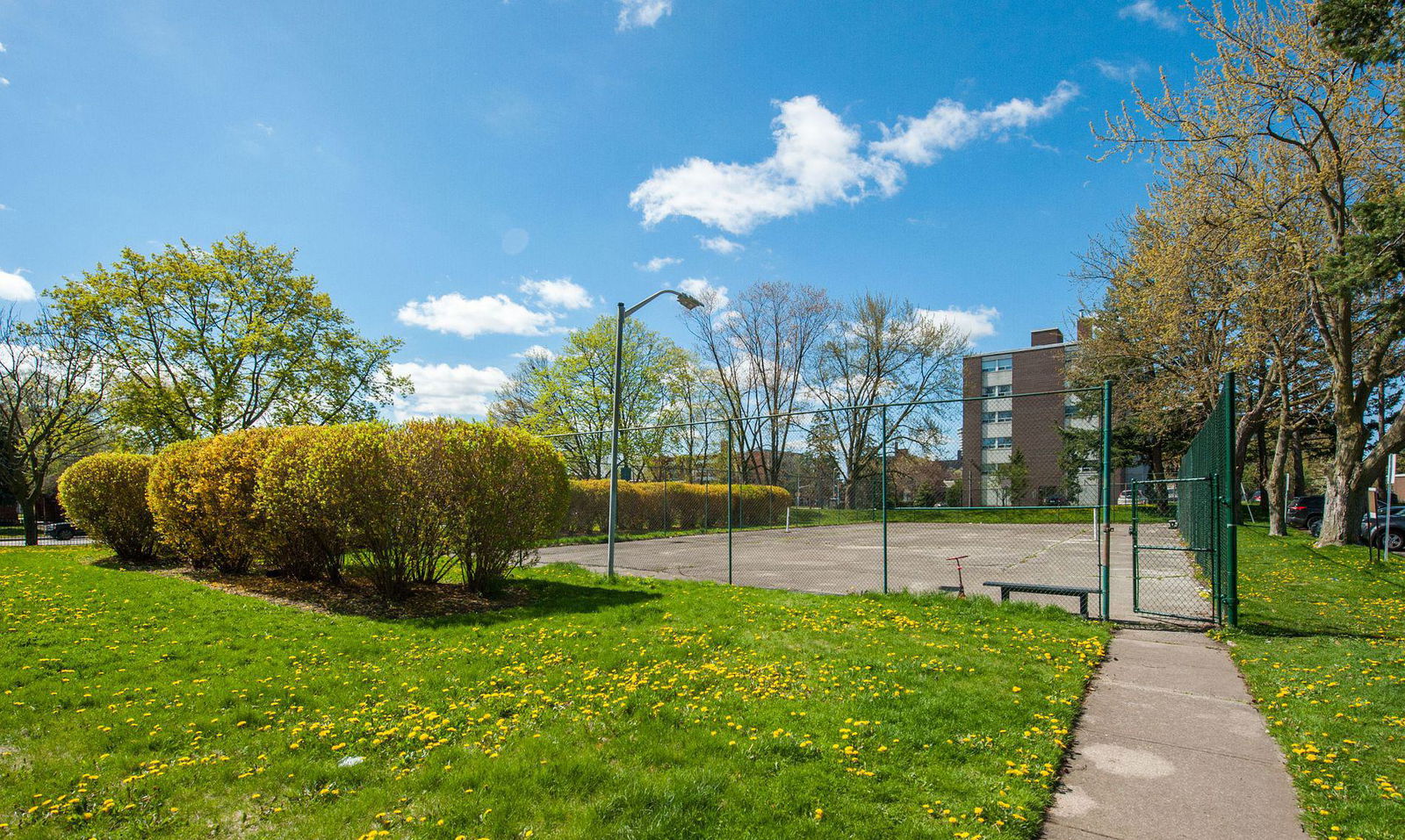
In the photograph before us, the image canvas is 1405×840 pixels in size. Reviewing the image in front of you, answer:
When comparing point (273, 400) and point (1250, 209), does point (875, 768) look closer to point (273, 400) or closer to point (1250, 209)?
point (1250, 209)

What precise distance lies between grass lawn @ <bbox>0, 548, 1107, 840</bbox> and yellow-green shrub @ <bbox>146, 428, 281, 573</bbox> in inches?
108

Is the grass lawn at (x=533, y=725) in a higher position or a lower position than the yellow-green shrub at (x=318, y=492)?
lower

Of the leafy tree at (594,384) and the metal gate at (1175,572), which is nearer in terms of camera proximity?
the metal gate at (1175,572)

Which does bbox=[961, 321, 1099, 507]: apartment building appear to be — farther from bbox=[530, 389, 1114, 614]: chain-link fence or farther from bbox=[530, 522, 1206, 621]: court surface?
bbox=[530, 522, 1206, 621]: court surface

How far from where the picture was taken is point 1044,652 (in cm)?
636

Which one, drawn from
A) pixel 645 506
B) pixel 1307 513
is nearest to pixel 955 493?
pixel 645 506

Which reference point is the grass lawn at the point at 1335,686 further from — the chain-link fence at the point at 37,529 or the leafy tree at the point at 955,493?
the chain-link fence at the point at 37,529

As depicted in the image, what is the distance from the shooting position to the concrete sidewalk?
3234mm

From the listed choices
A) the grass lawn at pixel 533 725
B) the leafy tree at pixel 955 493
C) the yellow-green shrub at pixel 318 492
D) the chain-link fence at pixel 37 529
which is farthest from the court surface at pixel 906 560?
the chain-link fence at pixel 37 529

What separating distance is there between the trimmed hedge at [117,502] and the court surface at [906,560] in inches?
322

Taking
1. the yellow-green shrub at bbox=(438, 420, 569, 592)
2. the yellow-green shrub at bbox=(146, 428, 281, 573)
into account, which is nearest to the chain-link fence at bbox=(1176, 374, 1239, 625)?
the yellow-green shrub at bbox=(438, 420, 569, 592)

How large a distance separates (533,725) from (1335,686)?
20.3 feet

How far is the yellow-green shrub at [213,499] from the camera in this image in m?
10.5

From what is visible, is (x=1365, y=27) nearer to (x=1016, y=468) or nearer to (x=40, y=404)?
(x=1016, y=468)
